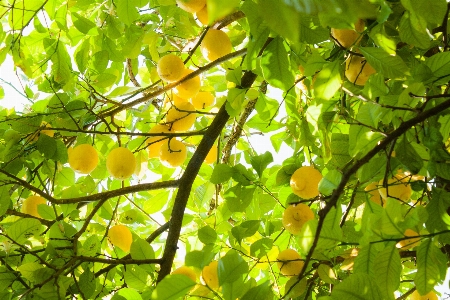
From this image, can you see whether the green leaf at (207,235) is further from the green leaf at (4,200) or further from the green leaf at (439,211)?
the green leaf at (439,211)

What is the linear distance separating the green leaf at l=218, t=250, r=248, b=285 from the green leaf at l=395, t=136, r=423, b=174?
479 millimetres

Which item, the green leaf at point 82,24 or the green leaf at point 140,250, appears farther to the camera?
the green leaf at point 82,24

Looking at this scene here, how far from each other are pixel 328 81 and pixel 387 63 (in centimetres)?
15

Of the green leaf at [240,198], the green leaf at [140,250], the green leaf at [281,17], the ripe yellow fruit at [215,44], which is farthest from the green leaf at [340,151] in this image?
the green leaf at [281,17]

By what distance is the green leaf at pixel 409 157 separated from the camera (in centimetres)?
93

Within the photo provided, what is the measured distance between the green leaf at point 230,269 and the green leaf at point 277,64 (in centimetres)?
49

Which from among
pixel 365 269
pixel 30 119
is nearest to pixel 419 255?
pixel 365 269

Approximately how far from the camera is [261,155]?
1700 mm

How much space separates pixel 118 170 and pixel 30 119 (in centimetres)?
39

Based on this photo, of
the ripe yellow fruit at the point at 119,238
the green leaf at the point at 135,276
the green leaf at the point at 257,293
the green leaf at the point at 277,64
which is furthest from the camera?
the ripe yellow fruit at the point at 119,238

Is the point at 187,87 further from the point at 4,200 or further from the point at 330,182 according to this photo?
the point at 330,182

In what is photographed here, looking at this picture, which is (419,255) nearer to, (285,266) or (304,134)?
(285,266)

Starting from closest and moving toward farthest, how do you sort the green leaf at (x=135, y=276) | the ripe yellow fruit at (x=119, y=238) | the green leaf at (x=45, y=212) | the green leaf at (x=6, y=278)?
the green leaf at (x=6, y=278)
the green leaf at (x=135, y=276)
the green leaf at (x=45, y=212)
the ripe yellow fruit at (x=119, y=238)

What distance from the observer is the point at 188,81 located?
6.25 ft
